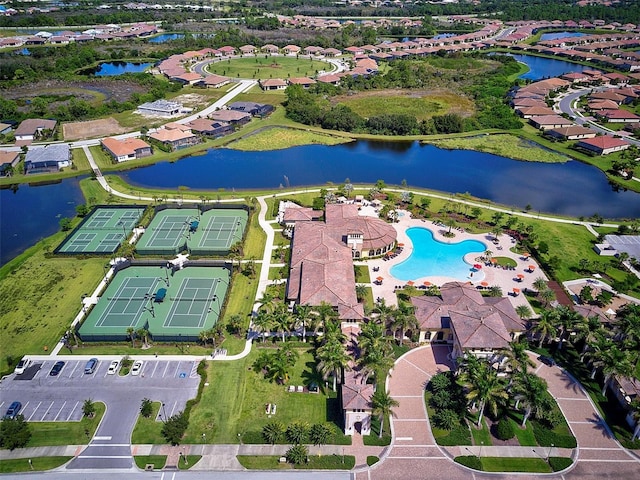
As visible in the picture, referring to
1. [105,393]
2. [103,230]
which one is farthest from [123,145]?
[105,393]

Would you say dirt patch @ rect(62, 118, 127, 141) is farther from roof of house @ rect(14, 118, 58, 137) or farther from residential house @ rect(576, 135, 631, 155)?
residential house @ rect(576, 135, 631, 155)

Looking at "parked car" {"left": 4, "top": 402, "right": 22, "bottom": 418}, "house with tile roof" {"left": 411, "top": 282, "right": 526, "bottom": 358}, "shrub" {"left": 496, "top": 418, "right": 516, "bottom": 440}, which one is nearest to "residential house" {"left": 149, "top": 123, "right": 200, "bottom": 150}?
"parked car" {"left": 4, "top": 402, "right": 22, "bottom": 418}

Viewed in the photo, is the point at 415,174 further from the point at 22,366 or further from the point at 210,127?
the point at 22,366

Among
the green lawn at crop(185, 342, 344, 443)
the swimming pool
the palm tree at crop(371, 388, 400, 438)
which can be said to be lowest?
the swimming pool

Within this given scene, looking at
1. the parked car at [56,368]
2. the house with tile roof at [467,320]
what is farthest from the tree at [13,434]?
the house with tile roof at [467,320]

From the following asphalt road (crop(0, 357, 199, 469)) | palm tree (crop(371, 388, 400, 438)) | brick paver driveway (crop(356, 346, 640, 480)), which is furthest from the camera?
asphalt road (crop(0, 357, 199, 469))

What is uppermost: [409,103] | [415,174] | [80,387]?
[80,387]
